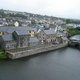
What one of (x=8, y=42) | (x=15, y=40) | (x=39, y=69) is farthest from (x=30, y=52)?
(x=39, y=69)

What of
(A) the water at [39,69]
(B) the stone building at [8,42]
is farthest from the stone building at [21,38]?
(A) the water at [39,69]

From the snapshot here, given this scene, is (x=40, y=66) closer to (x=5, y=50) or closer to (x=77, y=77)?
(x=77, y=77)

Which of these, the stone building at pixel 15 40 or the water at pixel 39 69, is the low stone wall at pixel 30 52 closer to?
the water at pixel 39 69

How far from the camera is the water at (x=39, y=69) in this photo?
21.3 meters

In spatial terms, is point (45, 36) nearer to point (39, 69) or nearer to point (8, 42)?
point (8, 42)

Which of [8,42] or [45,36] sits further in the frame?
[45,36]

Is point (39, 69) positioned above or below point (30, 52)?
below

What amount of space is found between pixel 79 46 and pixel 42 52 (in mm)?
16115

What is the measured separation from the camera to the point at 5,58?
1083 inches

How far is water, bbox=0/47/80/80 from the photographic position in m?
21.3

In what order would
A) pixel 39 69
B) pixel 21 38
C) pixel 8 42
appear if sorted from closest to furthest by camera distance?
pixel 39 69, pixel 8 42, pixel 21 38

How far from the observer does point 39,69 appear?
24.2 metres

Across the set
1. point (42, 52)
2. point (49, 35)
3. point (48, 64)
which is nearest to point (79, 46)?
point (49, 35)

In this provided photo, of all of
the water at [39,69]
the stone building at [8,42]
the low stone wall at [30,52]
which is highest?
the stone building at [8,42]
